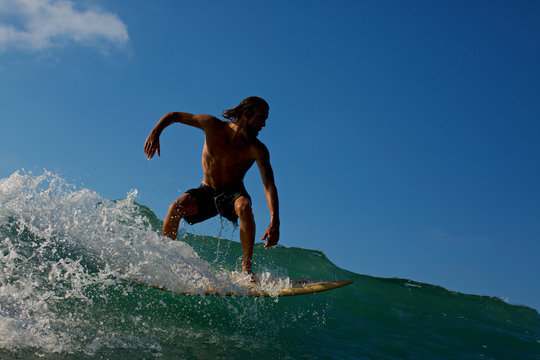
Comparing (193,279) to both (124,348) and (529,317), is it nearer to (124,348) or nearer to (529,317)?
(124,348)

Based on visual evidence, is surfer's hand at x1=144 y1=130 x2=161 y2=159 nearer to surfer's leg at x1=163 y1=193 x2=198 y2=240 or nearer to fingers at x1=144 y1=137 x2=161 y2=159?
fingers at x1=144 y1=137 x2=161 y2=159

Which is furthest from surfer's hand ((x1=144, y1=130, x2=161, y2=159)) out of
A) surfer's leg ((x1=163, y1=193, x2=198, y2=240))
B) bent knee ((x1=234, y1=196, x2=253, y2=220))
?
bent knee ((x1=234, y1=196, x2=253, y2=220))

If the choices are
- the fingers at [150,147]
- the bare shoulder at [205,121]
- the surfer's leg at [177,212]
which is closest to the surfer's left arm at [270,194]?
the bare shoulder at [205,121]

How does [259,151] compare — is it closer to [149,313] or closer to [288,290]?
[288,290]

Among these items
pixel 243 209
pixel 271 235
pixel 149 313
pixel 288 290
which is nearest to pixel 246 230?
pixel 243 209

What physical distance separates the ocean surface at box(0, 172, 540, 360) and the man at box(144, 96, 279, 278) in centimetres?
47

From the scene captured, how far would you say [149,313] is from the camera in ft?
13.0

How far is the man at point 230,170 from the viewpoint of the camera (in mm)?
4562

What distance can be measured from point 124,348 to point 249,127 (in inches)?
103

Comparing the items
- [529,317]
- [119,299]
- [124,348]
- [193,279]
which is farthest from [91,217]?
[529,317]

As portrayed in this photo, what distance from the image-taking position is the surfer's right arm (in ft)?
13.7

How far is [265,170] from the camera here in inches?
180

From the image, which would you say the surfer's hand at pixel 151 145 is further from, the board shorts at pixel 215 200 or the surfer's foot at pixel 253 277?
the surfer's foot at pixel 253 277

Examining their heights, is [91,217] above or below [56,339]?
above
